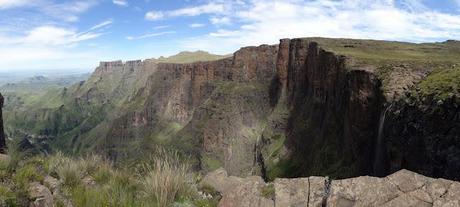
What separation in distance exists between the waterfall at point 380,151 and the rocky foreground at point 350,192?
29945mm

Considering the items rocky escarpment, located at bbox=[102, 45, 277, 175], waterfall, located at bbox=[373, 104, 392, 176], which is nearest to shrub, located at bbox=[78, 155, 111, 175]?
waterfall, located at bbox=[373, 104, 392, 176]

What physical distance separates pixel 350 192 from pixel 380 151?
32101mm

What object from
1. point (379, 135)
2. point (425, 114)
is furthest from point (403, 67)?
point (425, 114)

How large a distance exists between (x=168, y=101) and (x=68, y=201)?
6733 inches

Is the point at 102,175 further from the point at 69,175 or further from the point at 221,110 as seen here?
the point at 221,110

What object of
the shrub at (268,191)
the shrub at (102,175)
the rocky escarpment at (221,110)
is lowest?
the rocky escarpment at (221,110)

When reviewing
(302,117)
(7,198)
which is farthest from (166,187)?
(302,117)

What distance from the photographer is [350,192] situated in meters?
7.89

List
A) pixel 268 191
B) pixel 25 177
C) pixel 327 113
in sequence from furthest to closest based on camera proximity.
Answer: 1. pixel 327 113
2. pixel 25 177
3. pixel 268 191

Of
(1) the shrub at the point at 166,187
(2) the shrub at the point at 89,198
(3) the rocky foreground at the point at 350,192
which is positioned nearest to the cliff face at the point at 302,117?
(3) the rocky foreground at the point at 350,192

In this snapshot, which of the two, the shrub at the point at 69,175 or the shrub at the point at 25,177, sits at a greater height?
the shrub at the point at 25,177

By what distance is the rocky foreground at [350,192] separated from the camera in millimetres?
7508

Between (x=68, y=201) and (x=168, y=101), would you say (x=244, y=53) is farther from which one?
(x=68, y=201)

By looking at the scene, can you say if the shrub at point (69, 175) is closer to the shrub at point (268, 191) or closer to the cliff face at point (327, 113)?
the shrub at point (268, 191)
